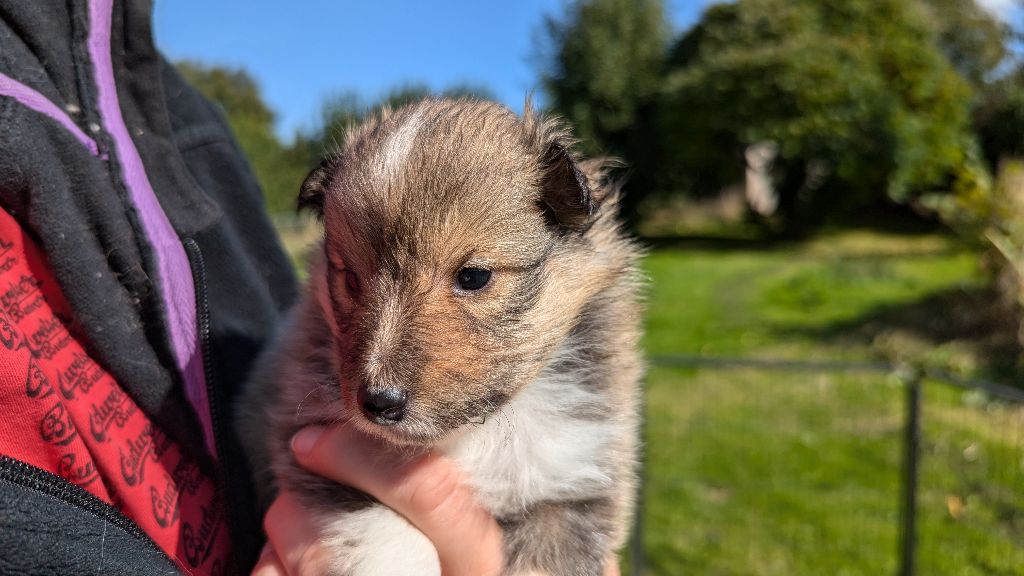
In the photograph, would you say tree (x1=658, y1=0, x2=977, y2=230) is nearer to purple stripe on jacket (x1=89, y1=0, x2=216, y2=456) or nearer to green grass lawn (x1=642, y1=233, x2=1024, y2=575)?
green grass lawn (x1=642, y1=233, x2=1024, y2=575)

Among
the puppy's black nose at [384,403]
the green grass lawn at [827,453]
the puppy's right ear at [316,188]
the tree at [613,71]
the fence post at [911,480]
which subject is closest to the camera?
the puppy's black nose at [384,403]

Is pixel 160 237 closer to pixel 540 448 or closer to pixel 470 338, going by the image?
pixel 470 338

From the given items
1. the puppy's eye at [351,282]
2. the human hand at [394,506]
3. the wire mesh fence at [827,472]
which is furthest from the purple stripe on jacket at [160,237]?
the wire mesh fence at [827,472]

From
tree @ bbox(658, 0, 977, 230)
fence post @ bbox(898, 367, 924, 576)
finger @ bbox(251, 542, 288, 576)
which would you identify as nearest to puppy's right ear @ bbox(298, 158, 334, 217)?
finger @ bbox(251, 542, 288, 576)

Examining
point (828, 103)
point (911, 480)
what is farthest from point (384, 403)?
point (828, 103)

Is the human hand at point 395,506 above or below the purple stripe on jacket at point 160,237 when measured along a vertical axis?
below

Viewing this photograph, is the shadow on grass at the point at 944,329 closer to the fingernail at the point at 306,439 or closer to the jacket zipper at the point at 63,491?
the fingernail at the point at 306,439
